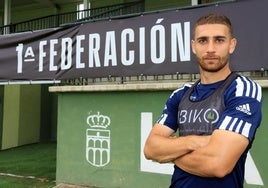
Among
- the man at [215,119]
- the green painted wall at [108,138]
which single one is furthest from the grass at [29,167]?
the man at [215,119]

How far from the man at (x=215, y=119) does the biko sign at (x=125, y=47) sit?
2.80 meters

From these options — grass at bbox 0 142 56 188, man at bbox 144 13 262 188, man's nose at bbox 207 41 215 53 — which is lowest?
grass at bbox 0 142 56 188

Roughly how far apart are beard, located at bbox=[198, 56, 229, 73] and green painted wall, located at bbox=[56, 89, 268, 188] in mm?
3368

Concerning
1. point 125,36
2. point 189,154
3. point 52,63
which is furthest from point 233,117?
point 52,63

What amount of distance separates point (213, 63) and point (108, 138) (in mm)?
4058

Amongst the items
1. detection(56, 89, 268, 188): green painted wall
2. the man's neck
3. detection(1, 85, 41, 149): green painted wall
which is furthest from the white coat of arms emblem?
detection(1, 85, 41, 149): green painted wall

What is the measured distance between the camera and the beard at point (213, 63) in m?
1.80

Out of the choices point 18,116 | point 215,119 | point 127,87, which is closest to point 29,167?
point 127,87

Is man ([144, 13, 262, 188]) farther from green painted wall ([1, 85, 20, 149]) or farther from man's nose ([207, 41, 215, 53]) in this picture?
green painted wall ([1, 85, 20, 149])

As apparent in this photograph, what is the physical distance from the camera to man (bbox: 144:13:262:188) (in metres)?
1.72

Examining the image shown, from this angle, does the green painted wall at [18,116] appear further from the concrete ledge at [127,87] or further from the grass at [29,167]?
the concrete ledge at [127,87]

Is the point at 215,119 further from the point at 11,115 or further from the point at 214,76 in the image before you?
the point at 11,115

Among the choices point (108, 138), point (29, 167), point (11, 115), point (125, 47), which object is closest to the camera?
point (125, 47)

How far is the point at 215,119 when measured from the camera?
1806 millimetres
